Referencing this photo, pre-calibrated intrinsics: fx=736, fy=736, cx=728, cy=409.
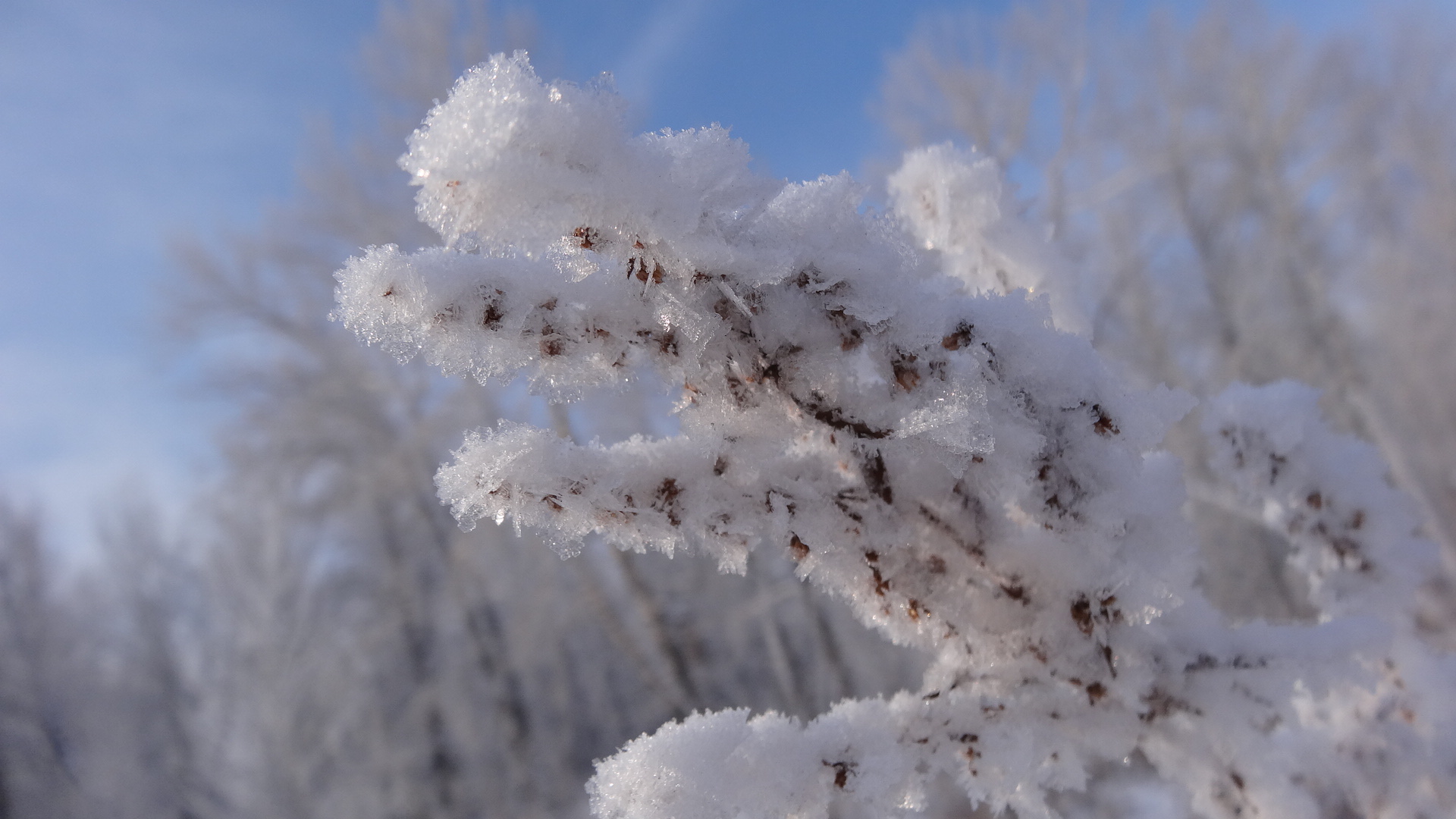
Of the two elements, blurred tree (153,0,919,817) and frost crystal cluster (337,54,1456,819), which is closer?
frost crystal cluster (337,54,1456,819)

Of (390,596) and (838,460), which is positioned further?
(390,596)

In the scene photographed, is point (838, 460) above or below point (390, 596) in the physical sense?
below

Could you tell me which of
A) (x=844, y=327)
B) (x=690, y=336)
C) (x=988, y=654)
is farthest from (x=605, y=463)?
(x=988, y=654)

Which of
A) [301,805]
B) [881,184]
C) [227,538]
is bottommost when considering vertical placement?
[881,184]

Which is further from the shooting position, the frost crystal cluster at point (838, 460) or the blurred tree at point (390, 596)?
the blurred tree at point (390, 596)

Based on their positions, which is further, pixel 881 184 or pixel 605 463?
pixel 881 184

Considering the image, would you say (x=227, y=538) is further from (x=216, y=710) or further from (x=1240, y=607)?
(x=1240, y=607)

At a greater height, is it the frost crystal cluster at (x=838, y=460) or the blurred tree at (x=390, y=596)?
the blurred tree at (x=390, y=596)

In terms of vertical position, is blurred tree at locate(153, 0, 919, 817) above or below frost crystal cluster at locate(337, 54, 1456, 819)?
above
